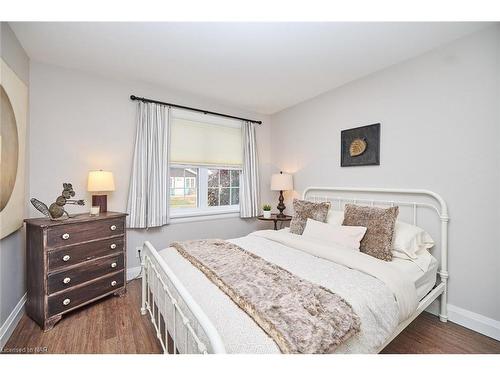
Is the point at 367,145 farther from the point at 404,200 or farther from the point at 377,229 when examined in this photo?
the point at 377,229

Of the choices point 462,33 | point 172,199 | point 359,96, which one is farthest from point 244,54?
point 172,199

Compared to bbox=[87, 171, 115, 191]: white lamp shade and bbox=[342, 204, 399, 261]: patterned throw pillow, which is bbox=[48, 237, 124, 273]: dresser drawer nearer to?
bbox=[87, 171, 115, 191]: white lamp shade

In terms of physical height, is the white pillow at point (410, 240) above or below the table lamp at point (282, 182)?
below

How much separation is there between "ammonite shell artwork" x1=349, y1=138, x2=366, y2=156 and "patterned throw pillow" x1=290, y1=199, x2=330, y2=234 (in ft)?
2.31

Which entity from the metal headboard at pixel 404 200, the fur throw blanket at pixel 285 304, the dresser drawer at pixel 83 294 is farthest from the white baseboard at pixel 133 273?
the metal headboard at pixel 404 200

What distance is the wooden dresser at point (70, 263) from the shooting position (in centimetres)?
186

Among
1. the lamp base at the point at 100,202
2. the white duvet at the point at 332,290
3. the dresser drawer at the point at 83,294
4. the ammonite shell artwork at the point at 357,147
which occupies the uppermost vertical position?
the ammonite shell artwork at the point at 357,147

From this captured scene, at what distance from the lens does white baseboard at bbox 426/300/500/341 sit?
176cm

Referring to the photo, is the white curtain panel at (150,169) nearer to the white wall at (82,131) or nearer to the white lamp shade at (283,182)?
the white wall at (82,131)

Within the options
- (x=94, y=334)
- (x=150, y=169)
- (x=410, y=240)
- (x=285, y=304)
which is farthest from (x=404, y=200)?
(x=94, y=334)

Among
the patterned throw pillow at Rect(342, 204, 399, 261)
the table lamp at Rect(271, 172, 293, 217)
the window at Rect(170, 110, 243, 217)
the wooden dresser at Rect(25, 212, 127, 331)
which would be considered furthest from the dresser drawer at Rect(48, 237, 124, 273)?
the patterned throw pillow at Rect(342, 204, 399, 261)

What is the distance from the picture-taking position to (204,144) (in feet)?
10.9

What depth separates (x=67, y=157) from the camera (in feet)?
7.94

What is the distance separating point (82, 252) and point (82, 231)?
0.62ft
